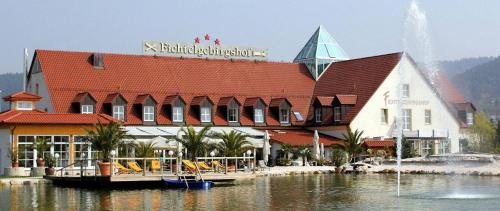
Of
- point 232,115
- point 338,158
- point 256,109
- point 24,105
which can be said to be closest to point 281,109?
point 256,109

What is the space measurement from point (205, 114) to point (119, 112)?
22.1ft

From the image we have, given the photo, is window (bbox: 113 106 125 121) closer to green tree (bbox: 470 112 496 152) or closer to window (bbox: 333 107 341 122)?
window (bbox: 333 107 341 122)

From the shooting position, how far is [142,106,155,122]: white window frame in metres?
63.0

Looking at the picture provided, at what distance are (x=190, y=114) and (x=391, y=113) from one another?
1574 centimetres

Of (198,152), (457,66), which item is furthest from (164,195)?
(457,66)

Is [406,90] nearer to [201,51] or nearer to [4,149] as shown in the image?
[201,51]

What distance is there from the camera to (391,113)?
68.2m

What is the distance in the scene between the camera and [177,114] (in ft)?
211

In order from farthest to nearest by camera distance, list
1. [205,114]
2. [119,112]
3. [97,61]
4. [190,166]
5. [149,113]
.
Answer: [97,61] → [205,114] → [149,113] → [119,112] → [190,166]

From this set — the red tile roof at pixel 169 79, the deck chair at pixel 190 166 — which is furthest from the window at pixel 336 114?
the deck chair at pixel 190 166

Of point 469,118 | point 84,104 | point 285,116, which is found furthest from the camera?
point 469,118

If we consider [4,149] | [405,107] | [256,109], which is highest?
[405,107]

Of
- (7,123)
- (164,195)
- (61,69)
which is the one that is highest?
(61,69)

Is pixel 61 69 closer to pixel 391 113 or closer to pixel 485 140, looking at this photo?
pixel 391 113
